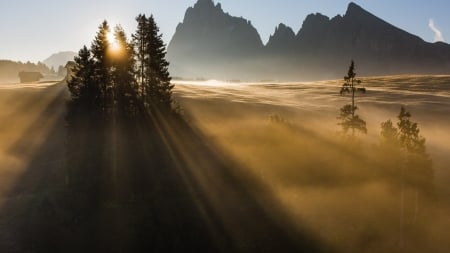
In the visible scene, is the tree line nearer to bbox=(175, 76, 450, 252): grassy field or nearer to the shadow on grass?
the shadow on grass

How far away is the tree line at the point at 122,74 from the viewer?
1836 inches

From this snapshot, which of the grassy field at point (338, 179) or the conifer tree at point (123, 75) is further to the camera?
the conifer tree at point (123, 75)

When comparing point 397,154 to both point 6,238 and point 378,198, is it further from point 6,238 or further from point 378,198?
point 6,238

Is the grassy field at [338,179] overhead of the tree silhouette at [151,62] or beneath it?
beneath

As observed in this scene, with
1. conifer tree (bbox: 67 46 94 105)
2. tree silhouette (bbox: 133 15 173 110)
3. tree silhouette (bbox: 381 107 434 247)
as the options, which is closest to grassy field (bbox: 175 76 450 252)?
tree silhouette (bbox: 381 107 434 247)

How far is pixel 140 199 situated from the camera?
36812mm

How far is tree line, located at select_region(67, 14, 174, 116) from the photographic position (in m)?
46.6

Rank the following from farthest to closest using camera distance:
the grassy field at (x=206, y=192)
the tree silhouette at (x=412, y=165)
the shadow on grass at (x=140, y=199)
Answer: the tree silhouette at (x=412, y=165), the grassy field at (x=206, y=192), the shadow on grass at (x=140, y=199)

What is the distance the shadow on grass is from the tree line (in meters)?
1.71

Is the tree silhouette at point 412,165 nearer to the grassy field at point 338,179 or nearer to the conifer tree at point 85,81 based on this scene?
the grassy field at point 338,179

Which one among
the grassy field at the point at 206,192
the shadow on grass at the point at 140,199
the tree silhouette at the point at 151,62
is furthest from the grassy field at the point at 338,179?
the tree silhouette at the point at 151,62

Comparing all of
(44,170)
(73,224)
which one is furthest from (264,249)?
(44,170)

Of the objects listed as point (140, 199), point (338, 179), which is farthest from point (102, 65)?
point (338, 179)

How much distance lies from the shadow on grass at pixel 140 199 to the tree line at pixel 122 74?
67.1 inches
